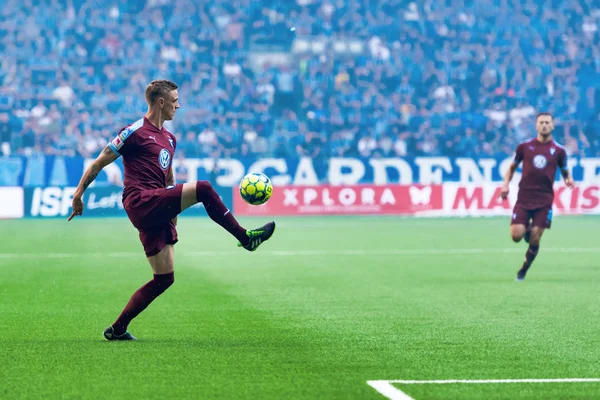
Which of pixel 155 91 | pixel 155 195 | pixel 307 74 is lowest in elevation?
pixel 155 195

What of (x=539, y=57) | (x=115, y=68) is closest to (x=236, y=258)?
(x=115, y=68)

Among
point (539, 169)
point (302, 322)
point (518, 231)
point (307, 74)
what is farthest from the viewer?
point (307, 74)

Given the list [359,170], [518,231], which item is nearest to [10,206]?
[359,170]

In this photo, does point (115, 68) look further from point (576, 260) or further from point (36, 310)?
point (36, 310)

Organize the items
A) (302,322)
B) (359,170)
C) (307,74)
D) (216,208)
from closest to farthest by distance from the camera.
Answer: (216,208)
(302,322)
(359,170)
(307,74)

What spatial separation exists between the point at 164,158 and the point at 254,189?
751 mm

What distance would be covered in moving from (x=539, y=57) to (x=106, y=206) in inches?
717

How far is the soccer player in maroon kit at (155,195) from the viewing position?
24.6 ft

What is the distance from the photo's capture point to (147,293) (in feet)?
25.9

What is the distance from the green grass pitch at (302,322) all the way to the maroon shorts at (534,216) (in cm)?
75

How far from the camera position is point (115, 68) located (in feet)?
120

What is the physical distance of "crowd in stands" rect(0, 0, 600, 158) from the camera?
1355 inches

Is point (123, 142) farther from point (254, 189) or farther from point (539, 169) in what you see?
point (539, 169)

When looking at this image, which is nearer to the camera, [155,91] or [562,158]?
[155,91]
